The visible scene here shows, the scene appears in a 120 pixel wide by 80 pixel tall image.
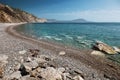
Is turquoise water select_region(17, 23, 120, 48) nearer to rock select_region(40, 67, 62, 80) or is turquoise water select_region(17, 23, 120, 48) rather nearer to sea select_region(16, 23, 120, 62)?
sea select_region(16, 23, 120, 62)

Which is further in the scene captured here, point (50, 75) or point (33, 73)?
point (33, 73)

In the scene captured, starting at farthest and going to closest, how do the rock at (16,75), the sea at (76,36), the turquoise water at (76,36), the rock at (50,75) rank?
the turquoise water at (76,36)
the sea at (76,36)
the rock at (16,75)
the rock at (50,75)

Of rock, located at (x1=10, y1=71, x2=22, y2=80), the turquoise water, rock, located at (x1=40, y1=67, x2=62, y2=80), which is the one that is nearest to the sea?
the turquoise water

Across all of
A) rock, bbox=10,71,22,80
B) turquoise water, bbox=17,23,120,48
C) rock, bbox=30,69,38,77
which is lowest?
turquoise water, bbox=17,23,120,48

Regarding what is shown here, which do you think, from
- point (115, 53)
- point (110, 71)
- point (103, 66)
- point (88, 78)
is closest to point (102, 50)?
point (115, 53)

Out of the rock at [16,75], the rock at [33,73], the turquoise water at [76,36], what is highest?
the rock at [33,73]

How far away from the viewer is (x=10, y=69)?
14953mm

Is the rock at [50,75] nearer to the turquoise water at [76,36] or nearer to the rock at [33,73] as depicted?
the rock at [33,73]

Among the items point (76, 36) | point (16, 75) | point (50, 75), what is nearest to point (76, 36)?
point (76, 36)

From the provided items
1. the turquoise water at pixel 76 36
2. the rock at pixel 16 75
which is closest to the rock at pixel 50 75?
the rock at pixel 16 75

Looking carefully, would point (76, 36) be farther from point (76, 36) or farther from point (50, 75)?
point (50, 75)

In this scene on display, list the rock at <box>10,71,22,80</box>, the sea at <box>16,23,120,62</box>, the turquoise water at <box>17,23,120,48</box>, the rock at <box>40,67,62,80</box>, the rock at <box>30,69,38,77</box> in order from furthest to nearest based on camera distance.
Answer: the turquoise water at <box>17,23,120,48</box>, the sea at <box>16,23,120,62</box>, the rock at <box>10,71,22,80</box>, the rock at <box>30,69,38,77</box>, the rock at <box>40,67,62,80</box>

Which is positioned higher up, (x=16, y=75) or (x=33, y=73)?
(x=33, y=73)

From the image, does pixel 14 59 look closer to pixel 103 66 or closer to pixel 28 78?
pixel 28 78
